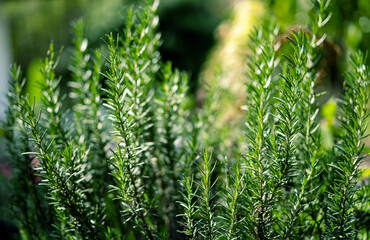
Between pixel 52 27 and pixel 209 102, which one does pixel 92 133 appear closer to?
pixel 209 102

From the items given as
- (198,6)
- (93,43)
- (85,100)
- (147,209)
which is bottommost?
(147,209)

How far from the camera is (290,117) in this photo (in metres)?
0.48

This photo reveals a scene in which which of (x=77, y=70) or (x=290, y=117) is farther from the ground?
(x=77, y=70)

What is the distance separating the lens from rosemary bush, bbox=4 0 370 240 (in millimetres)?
493

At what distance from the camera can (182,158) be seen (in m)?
0.70

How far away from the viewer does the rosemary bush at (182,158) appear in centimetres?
49

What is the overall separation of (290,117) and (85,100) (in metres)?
0.47

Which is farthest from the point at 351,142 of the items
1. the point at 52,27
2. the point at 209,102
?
the point at 52,27

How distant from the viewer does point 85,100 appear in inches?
30.0

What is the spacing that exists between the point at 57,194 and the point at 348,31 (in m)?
1.80

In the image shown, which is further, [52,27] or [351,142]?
[52,27]

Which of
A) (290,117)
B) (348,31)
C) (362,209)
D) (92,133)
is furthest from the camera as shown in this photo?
(348,31)

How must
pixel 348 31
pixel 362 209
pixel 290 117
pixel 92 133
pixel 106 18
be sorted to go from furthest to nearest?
pixel 106 18, pixel 348 31, pixel 92 133, pixel 362 209, pixel 290 117

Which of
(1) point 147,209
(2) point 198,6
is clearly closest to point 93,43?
(2) point 198,6
